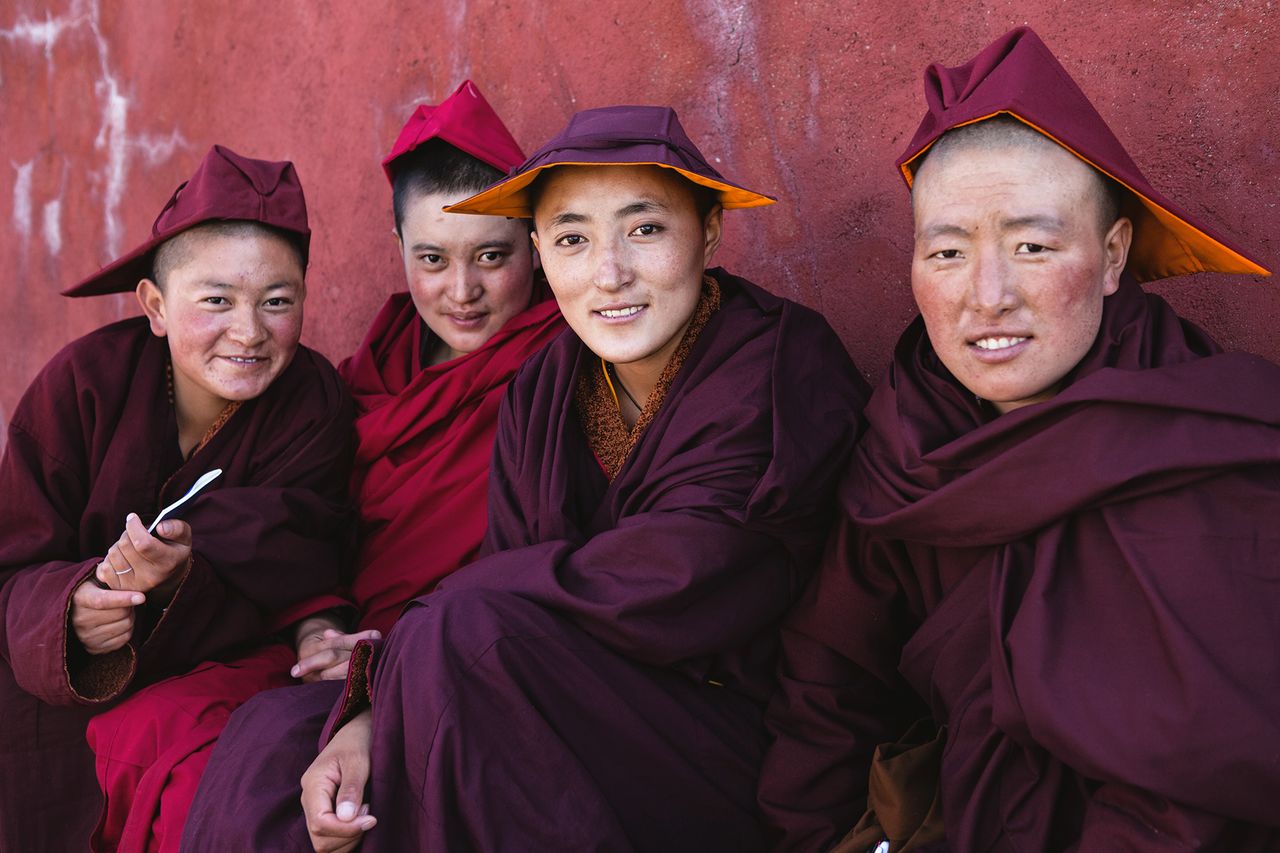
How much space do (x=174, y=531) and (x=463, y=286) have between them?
0.92 metres

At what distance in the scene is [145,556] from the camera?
7.63ft

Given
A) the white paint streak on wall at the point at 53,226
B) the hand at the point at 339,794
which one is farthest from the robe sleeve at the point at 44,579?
the white paint streak on wall at the point at 53,226

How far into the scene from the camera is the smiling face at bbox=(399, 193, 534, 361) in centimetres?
294

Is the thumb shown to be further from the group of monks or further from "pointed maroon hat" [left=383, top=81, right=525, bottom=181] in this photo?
"pointed maroon hat" [left=383, top=81, right=525, bottom=181]

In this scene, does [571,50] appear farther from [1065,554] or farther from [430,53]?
[1065,554]

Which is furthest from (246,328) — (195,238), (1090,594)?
(1090,594)

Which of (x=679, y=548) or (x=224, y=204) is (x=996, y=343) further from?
(x=224, y=204)

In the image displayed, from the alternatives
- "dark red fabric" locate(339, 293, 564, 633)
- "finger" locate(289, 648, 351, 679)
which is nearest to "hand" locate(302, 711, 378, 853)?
"finger" locate(289, 648, 351, 679)

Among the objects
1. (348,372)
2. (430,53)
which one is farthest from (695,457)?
(430,53)

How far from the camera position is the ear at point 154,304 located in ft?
9.16

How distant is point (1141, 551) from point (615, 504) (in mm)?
922

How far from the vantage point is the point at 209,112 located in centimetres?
467

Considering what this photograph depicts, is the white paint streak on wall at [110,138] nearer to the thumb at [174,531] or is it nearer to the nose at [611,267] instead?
the thumb at [174,531]

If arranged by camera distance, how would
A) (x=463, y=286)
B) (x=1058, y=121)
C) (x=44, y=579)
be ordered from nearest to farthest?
(x=1058, y=121) < (x=44, y=579) < (x=463, y=286)
